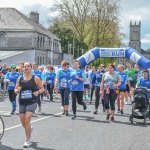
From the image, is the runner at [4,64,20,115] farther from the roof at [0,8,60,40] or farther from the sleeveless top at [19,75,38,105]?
the roof at [0,8,60,40]

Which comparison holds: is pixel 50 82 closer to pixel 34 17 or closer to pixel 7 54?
pixel 7 54

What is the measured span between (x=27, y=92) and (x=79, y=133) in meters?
2.35

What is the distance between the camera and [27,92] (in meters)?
9.31

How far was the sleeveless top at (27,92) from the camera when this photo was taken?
367 inches

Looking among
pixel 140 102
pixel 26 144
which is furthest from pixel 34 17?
pixel 26 144

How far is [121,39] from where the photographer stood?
75.2m

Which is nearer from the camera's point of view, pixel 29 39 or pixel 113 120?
pixel 113 120

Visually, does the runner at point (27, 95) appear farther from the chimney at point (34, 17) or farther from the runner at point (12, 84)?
the chimney at point (34, 17)

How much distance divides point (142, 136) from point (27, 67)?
3.48m

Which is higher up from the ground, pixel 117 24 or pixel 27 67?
pixel 117 24

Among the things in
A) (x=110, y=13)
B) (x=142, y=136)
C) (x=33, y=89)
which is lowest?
(x=142, y=136)

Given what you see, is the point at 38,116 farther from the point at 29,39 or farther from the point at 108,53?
the point at 29,39

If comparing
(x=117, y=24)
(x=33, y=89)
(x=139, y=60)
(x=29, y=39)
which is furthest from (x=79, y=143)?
(x=117, y=24)

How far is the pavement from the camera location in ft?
30.4
